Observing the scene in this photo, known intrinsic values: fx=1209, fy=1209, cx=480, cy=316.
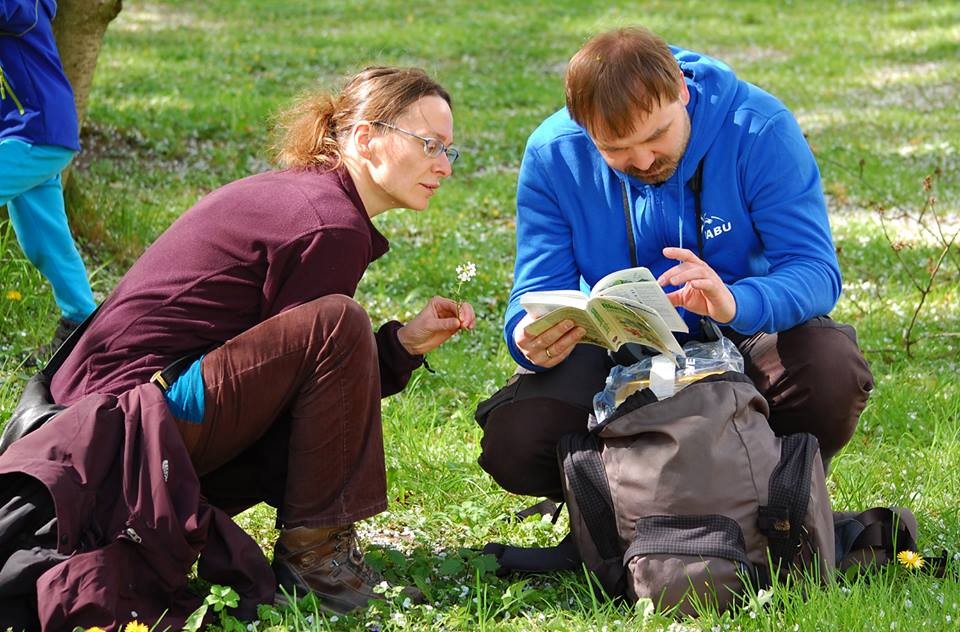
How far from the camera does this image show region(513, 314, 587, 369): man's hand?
3105 mm

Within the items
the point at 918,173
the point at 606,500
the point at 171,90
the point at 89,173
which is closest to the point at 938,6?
the point at 918,173

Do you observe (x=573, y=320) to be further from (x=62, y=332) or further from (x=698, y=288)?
(x=62, y=332)

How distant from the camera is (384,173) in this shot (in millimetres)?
3102

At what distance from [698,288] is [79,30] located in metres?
3.95

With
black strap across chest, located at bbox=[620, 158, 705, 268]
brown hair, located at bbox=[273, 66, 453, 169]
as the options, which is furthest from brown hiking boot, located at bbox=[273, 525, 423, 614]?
black strap across chest, located at bbox=[620, 158, 705, 268]

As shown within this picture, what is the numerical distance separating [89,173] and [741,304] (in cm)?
534

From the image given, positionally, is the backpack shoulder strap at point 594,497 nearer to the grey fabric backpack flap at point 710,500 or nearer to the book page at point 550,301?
the grey fabric backpack flap at point 710,500

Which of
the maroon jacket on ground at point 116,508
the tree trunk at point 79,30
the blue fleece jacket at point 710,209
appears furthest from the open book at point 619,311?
the tree trunk at point 79,30

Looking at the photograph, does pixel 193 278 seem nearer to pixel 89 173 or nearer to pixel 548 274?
pixel 548 274

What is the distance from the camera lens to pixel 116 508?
2.73 m

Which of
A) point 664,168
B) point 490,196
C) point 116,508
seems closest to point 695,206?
point 664,168

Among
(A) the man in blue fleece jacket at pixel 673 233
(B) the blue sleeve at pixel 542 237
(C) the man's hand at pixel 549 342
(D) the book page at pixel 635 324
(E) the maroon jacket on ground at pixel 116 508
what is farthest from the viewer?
(B) the blue sleeve at pixel 542 237

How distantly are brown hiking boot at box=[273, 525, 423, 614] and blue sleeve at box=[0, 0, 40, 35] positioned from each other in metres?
2.42

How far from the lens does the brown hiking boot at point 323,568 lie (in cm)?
300
